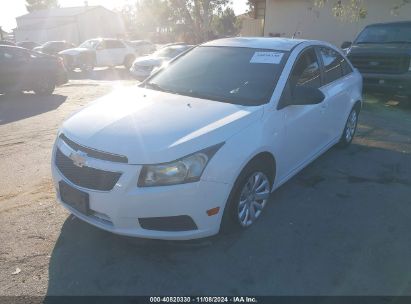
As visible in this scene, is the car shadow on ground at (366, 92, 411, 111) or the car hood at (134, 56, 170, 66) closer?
the car shadow on ground at (366, 92, 411, 111)

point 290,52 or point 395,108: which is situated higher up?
point 290,52

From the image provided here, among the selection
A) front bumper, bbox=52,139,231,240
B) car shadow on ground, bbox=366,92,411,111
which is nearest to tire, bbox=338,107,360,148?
front bumper, bbox=52,139,231,240

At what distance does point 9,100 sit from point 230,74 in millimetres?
8478

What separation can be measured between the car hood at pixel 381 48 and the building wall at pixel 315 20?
26.7ft

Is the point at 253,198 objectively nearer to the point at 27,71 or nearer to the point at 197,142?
the point at 197,142

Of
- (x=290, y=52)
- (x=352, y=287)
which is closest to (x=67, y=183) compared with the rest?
(x=352, y=287)

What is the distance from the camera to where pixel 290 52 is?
4082mm

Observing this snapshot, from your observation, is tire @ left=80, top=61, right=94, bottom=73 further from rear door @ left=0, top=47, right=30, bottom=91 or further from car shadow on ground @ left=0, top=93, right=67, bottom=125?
rear door @ left=0, top=47, right=30, bottom=91

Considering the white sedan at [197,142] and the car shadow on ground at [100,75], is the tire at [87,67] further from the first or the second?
the white sedan at [197,142]

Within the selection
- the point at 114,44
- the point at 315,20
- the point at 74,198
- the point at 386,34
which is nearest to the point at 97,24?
the point at 114,44

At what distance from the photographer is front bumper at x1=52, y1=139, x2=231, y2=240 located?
279 cm

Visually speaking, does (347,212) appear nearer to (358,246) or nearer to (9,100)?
(358,246)

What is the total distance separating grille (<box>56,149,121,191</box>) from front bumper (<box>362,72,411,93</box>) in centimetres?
851

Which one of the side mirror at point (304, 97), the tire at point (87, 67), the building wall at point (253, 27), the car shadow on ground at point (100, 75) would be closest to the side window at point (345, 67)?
the side mirror at point (304, 97)
